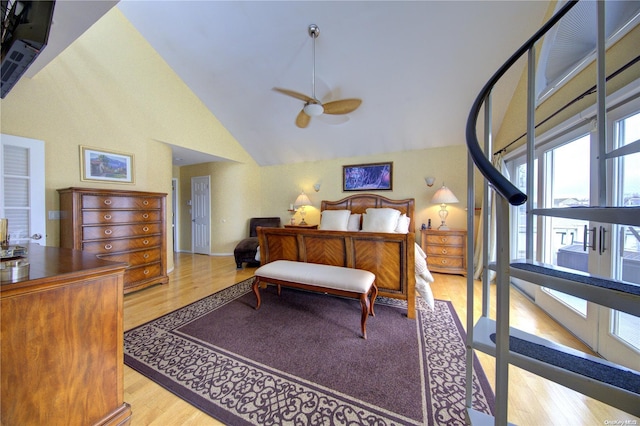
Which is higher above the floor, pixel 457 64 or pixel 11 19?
pixel 457 64

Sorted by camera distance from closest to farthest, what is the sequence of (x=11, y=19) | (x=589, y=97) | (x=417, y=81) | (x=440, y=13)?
(x=11, y=19), (x=589, y=97), (x=440, y=13), (x=417, y=81)

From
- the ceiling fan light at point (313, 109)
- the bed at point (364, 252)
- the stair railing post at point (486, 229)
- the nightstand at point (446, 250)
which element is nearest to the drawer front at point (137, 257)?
the bed at point (364, 252)

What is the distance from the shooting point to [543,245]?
8.48 ft

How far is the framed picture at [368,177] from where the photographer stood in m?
4.78

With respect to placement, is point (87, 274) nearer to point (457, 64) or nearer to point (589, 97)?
point (589, 97)

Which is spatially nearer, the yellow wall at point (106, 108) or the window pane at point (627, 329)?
the window pane at point (627, 329)

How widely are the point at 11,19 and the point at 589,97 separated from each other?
13.1 feet

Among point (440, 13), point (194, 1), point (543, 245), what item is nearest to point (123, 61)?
point (194, 1)

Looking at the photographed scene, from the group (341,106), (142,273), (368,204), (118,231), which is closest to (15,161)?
(118,231)

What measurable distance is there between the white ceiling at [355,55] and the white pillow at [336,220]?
1575mm

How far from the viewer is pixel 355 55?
301 cm

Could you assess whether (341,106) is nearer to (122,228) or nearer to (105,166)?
(122,228)

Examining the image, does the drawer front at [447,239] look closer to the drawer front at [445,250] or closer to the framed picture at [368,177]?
the drawer front at [445,250]

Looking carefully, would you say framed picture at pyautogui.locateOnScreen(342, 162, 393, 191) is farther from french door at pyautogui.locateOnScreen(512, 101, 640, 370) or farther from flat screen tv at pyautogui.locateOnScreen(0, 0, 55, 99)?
flat screen tv at pyautogui.locateOnScreen(0, 0, 55, 99)
